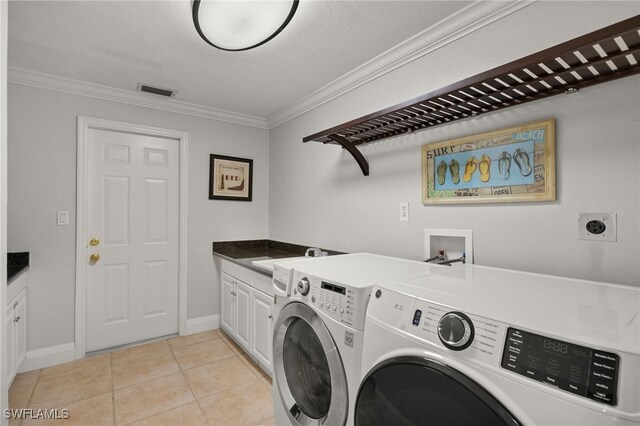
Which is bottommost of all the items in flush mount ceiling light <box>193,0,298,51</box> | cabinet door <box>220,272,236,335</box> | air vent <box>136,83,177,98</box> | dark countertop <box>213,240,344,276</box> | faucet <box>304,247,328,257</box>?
cabinet door <box>220,272,236,335</box>

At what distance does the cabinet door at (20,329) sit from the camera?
6.93 feet

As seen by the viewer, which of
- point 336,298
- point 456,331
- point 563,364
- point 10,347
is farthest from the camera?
point 10,347

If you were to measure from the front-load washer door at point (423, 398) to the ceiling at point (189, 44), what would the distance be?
5.52 ft

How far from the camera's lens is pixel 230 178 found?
3363 mm

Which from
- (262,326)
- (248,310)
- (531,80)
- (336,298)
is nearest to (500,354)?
(336,298)

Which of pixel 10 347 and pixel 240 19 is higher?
pixel 240 19

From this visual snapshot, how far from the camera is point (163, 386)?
2.21 m

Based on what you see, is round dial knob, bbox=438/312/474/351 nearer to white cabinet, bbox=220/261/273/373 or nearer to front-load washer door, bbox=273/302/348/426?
front-load washer door, bbox=273/302/348/426

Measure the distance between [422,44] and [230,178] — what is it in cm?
225

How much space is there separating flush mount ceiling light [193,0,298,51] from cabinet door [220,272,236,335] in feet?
6.58

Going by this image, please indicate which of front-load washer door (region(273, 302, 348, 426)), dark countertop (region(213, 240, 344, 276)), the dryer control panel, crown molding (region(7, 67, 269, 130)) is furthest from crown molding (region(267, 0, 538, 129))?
front-load washer door (region(273, 302, 348, 426))

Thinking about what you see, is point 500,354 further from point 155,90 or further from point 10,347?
point 155,90

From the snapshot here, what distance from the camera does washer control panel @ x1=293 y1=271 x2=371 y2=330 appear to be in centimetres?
115

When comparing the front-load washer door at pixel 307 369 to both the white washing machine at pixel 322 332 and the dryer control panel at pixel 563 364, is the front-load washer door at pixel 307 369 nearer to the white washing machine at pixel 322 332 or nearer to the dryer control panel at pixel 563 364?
the white washing machine at pixel 322 332
